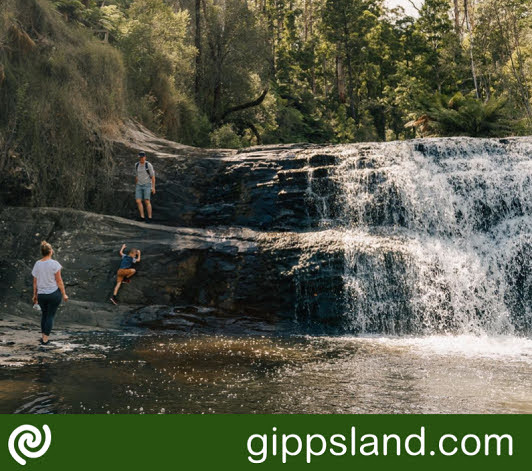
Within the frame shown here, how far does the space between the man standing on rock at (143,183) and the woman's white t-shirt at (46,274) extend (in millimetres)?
5254

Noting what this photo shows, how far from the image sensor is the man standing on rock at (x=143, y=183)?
1469cm

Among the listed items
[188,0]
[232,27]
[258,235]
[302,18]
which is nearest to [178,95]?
[232,27]

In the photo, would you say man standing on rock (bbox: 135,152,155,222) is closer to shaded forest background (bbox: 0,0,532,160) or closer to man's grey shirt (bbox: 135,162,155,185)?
man's grey shirt (bbox: 135,162,155,185)

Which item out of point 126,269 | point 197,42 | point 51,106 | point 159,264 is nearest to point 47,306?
point 126,269

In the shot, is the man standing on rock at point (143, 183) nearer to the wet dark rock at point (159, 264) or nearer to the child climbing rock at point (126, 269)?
the wet dark rock at point (159, 264)

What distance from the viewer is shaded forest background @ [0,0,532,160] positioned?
15.9 metres

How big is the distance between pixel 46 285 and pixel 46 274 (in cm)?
18

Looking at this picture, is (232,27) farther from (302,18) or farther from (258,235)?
(302,18)

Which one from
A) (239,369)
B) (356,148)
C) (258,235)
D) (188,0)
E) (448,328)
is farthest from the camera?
(188,0)

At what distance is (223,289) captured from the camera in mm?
13719

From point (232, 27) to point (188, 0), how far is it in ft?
22.1

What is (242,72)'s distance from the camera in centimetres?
2616

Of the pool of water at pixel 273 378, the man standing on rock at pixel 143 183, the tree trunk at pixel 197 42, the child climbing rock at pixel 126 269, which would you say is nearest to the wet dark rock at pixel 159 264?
the child climbing rock at pixel 126 269

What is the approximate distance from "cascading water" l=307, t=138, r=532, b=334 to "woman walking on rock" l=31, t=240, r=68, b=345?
609cm
